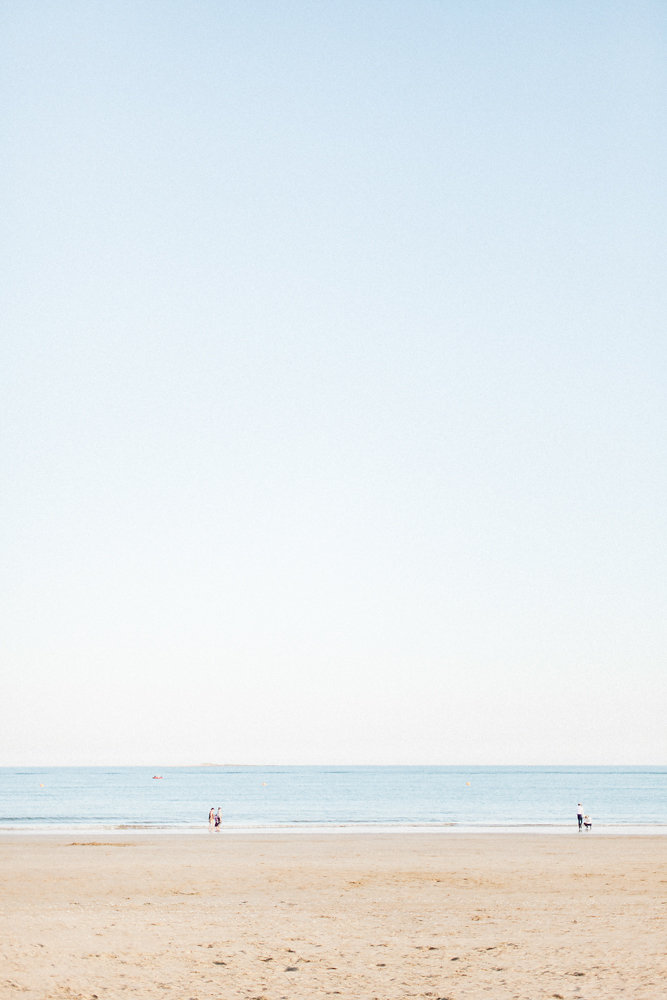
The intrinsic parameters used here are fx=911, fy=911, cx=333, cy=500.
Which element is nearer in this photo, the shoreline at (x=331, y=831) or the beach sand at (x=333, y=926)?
the beach sand at (x=333, y=926)

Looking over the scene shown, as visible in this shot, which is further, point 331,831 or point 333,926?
point 331,831

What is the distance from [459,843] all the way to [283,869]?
12522 mm

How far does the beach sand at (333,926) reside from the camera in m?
12.1

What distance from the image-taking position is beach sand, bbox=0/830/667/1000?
12.1m

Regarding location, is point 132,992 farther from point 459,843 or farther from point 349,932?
point 459,843

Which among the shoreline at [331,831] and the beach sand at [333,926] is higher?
the beach sand at [333,926]

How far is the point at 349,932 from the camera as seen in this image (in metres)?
15.9

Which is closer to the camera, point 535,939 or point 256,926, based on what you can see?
point 535,939

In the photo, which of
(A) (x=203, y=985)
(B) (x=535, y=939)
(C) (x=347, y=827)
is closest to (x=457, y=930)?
(B) (x=535, y=939)

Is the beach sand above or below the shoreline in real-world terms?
above

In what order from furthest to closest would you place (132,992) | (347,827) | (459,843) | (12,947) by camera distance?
1. (347,827)
2. (459,843)
3. (12,947)
4. (132,992)

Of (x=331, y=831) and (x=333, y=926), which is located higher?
(x=333, y=926)

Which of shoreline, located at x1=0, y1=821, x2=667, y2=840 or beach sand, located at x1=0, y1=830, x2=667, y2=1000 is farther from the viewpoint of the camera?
shoreline, located at x1=0, y1=821, x2=667, y2=840

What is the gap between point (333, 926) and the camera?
16438 mm
